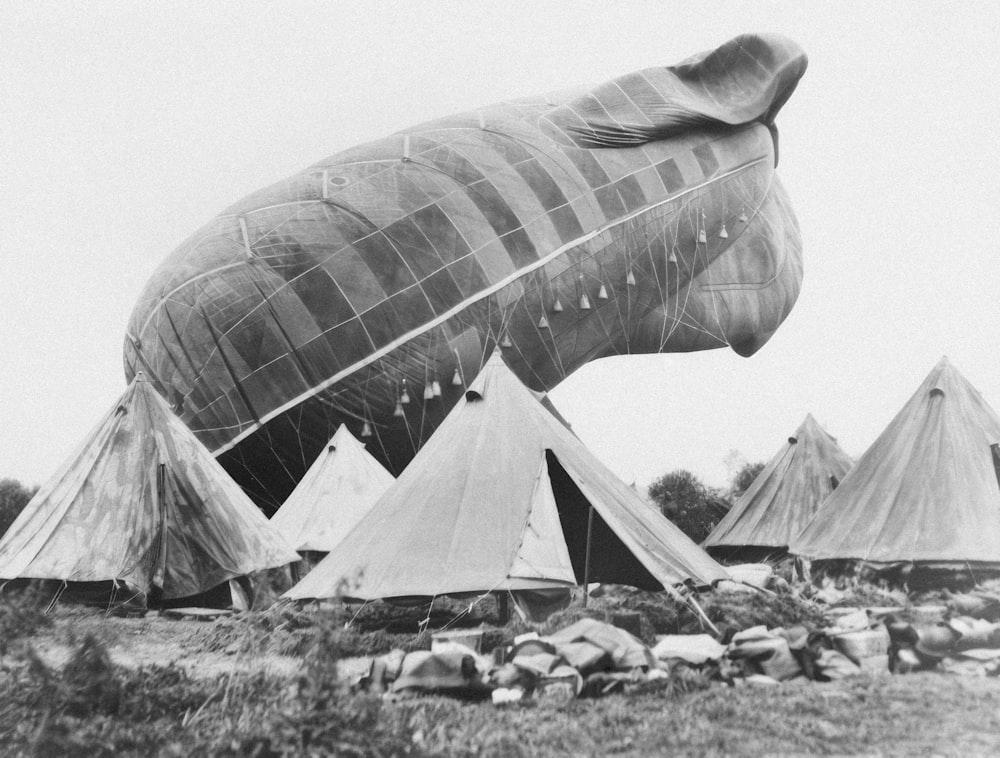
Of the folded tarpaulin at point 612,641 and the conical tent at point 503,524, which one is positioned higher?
the conical tent at point 503,524

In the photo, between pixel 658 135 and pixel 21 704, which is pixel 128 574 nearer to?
pixel 21 704

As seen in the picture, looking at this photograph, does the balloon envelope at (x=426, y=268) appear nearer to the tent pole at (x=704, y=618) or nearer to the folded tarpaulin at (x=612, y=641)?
the tent pole at (x=704, y=618)

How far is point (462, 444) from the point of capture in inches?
464

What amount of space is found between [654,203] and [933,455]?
905cm

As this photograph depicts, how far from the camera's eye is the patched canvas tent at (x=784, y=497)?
63.4 ft

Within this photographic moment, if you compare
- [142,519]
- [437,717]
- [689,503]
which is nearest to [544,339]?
[689,503]

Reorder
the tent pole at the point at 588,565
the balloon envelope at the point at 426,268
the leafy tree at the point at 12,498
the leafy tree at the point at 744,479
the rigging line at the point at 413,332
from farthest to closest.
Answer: the leafy tree at the point at 744,479 → the leafy tree at the point at 12,498 → the rigging line at the point at 413,332 → the balloon envelope at the point at 426,268 → the tent pole at the point at 588,565

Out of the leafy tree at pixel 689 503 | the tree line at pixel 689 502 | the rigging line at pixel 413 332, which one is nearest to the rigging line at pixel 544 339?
the rigging line at pixel 413 332

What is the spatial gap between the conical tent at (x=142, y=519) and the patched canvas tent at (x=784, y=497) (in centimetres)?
948

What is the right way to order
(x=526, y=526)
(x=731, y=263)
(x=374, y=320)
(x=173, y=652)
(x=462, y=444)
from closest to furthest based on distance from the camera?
(x=173, y=652)
(x=526, y=526)
(x=462, y=444)
(x=374, y=320)
(x=731, y=263)

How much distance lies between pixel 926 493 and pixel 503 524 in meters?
6.52

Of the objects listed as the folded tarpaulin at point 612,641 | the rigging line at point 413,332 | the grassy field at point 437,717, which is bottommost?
the grassy field at point 437,717

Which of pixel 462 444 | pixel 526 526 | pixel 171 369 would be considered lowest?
pixel 526 526

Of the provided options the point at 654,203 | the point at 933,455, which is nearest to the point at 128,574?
the point at 933,455
